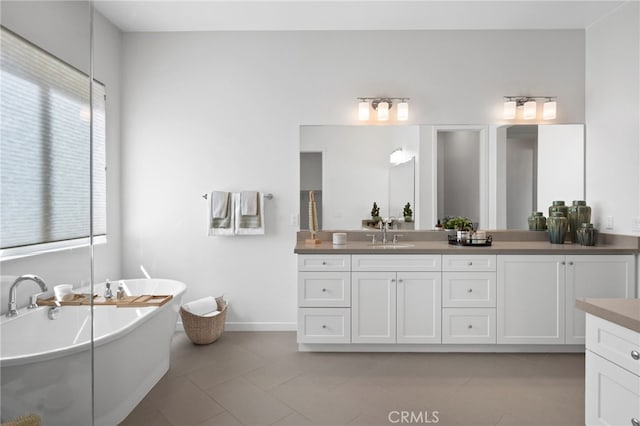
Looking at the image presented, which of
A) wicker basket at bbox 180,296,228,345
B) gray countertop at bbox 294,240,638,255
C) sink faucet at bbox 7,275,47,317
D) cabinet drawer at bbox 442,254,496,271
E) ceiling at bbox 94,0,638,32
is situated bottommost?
wicker basket at bbox 180,296,228,345

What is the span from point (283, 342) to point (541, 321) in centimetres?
203

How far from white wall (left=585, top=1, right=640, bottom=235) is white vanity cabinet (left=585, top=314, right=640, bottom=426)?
2010 mm

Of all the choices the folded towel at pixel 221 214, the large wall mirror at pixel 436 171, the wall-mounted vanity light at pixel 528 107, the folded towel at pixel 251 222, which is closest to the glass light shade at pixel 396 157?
the large wall mirror at pixel 436 171

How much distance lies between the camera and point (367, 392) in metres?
2.39

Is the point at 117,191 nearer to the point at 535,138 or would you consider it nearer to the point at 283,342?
the point at 283,342

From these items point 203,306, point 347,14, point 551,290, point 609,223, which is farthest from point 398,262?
point 347,14

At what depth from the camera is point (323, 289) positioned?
2.97 metres

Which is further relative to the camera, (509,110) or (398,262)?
(509,110)

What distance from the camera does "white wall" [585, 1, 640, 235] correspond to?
2.91 m

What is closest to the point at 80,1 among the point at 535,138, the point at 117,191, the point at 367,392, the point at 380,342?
the point at 367,392

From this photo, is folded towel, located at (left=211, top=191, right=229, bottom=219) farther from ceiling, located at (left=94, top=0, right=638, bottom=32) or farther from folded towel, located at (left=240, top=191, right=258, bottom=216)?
ceiling, located at (left=94, top=0, right=638, bottom=32)

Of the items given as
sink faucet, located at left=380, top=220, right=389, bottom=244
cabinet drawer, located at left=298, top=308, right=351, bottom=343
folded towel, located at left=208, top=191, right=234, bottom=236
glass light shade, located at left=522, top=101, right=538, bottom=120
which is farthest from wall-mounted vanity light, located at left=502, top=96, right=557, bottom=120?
folded towel, located at left=208, top=191, right=234, bottom=236

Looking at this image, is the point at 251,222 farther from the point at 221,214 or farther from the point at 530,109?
the point at 530,109

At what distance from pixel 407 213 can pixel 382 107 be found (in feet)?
3.17
